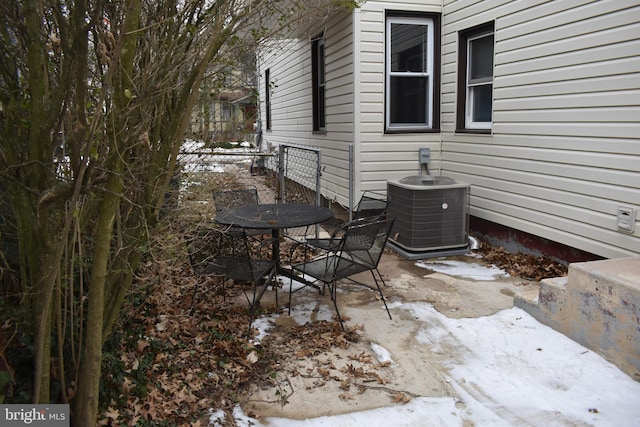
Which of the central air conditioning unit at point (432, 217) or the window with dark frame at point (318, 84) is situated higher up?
the window with dark frame at point (318, 84)

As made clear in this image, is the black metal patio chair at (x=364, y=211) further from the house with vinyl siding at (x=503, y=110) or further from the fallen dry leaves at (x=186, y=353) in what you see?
the house with vinyl siding at (x=503, y=110)

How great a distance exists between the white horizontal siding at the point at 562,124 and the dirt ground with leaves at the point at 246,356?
104 cm

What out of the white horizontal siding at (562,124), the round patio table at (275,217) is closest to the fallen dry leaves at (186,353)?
the round patio table at (275,217)

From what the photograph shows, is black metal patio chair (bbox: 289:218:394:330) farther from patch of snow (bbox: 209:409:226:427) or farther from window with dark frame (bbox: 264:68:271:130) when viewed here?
window with dark frame (bbox: 264:68:271:130)

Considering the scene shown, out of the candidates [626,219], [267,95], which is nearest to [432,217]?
[626,219]

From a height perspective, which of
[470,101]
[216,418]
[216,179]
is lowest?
[216,418]

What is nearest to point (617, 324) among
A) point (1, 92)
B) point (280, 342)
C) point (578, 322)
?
point (578, 322)

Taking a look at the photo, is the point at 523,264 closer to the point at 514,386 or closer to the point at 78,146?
the point at 514,386

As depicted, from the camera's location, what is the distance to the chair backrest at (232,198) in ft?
20.4

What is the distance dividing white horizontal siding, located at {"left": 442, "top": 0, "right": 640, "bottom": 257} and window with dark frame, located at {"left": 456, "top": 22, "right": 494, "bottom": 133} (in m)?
0.16

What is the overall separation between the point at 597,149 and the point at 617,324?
2216 millimetres

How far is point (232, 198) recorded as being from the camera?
6.41m

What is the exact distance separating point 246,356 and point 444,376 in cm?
149

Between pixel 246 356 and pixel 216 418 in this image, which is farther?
pixel 246 356
